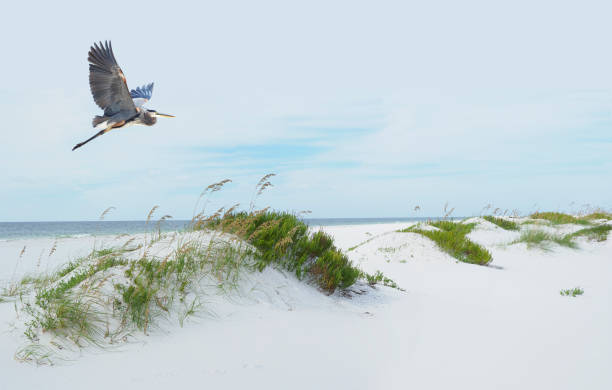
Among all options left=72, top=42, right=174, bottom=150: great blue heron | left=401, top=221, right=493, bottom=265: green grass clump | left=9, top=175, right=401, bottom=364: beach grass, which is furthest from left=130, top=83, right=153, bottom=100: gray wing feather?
left=401, top=221, right=493, bottom=265: green grass clump

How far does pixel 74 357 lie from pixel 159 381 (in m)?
0.87

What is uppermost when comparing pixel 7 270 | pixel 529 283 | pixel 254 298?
pixel 254 298

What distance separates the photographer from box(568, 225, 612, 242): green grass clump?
14.3m

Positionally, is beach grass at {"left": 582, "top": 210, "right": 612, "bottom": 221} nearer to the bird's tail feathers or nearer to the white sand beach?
the white sand beach

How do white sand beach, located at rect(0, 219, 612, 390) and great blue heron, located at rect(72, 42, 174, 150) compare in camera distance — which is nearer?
white sand beach, located at rect(0, 219, 612, 390)

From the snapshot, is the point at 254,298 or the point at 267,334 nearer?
the point at 267,334

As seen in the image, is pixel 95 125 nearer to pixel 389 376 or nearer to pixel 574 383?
pixel 389 376

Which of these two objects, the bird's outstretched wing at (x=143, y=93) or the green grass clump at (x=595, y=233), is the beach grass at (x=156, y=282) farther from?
the green grass clump at (x=595, y=233)

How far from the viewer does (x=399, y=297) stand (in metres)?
6.06

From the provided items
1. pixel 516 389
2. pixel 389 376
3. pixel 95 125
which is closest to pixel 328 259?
pixel 389 376

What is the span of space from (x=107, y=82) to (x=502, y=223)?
15976 mm

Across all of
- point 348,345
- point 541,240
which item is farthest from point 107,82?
point 541,240

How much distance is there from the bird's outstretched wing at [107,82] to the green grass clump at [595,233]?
15.2 meters

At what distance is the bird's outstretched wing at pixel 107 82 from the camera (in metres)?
6.12
